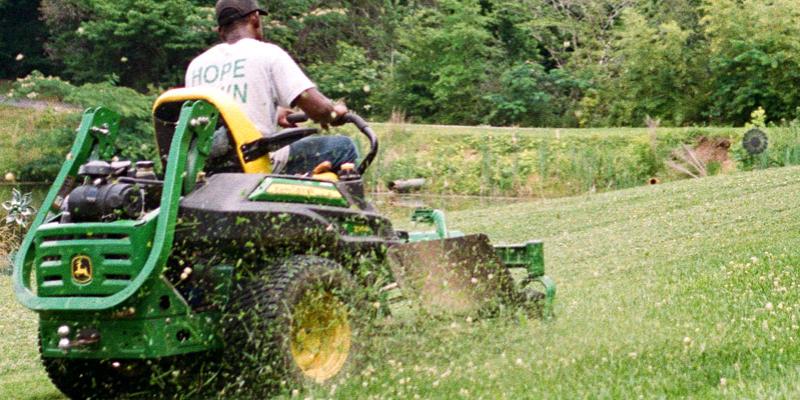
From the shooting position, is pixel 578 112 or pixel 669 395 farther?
pixel 578 112

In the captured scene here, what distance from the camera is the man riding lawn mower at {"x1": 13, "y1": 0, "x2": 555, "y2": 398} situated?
4.49 metres

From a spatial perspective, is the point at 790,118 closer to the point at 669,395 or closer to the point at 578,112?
the point at 578,112

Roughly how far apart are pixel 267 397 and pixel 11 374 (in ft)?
6.99

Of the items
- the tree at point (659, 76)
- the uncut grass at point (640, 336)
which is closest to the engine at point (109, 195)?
the uncut grass at point (640, 336)

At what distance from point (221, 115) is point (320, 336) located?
3.28ft

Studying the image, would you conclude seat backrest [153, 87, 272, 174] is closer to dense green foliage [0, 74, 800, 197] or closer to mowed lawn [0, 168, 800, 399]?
mowed lawn [0, 168, 800, 399]

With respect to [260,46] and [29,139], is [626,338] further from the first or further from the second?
[29,139]

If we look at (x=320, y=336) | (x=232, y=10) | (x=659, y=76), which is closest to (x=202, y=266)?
(x=320, y=336)

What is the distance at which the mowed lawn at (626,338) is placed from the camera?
4.56 m

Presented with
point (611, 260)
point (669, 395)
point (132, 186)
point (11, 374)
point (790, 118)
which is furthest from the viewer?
point (790, 118)

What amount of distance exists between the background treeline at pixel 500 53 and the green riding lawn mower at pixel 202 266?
1288 centimetres

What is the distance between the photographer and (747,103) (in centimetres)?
2034

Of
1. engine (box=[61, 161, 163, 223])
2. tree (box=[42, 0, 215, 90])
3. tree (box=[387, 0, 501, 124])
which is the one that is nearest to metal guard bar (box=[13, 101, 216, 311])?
engine (box=[61, 161, 163, 223])

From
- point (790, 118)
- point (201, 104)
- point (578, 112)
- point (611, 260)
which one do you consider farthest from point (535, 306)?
point (578, 112)
